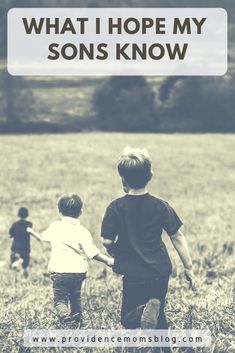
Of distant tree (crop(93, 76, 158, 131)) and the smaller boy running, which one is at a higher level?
distant tree (crop(93, 76, 158, 131))

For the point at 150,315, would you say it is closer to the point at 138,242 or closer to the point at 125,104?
the point at 138,242

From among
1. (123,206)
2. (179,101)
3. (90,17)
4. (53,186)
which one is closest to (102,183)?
(53,186)

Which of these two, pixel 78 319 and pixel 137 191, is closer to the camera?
pixel 137 191

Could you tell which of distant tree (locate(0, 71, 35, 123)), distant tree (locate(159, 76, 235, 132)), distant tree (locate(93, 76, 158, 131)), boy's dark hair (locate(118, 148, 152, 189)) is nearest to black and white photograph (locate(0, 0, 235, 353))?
boy's dark hair (locate(118, 148, 152, 189))

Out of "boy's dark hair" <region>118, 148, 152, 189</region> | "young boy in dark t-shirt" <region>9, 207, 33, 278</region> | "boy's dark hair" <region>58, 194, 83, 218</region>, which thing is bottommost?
"young boy in dark t-shirt" <region>9, 207, 33, 278</region>

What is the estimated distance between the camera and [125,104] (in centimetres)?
1258

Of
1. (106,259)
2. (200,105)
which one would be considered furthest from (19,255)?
(200,105)

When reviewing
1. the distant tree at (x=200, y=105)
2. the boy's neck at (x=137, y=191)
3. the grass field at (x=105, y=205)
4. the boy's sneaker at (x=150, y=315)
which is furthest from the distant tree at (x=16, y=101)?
the boy's sneaker at (x=150, y=315)

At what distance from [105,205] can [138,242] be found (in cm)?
974

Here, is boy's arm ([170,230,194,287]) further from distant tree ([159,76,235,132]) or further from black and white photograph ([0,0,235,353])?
distant tree ([159,76,235,132])

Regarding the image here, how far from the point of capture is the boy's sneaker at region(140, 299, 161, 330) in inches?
159

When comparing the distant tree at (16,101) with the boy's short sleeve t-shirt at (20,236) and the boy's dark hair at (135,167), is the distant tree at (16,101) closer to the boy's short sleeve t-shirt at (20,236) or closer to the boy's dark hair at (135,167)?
the boy's short sleeve t-shirt at (20,236)

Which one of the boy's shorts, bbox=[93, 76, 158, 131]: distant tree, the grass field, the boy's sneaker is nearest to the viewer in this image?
the boy's sneaker

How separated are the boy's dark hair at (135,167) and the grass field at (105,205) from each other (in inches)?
38.0
